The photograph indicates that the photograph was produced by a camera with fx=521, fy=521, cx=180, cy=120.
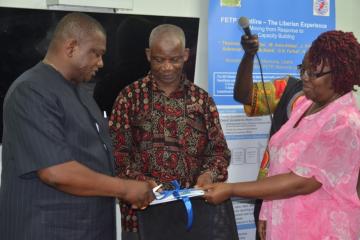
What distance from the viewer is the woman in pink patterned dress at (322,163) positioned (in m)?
2.03

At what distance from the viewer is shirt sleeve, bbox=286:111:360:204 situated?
2.01 meters

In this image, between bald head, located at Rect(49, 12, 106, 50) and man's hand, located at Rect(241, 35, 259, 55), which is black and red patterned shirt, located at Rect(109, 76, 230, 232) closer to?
man's hand, located at Rect(241, 35, 259, 55)

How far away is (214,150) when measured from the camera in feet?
8.84

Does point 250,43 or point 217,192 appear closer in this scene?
point 217,192

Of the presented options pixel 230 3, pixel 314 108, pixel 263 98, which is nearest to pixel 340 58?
pixel 314 108

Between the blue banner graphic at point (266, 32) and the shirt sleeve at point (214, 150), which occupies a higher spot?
the blue banner graphic at point (266, 32)

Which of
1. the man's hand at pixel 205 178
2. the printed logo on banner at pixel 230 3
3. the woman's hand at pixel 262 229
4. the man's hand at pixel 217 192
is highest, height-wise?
the printed logo on banner at pixel 230 3

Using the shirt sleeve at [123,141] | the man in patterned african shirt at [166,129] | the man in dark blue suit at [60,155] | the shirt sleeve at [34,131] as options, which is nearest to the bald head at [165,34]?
the man in patterned african shirt at [166,129]

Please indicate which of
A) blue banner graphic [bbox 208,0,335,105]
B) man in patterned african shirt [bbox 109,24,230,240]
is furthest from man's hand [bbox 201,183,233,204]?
blue banner graphic [bbox 208,0,335,105]

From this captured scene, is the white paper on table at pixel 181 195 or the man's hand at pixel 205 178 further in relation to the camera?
the man's hand at pixel 205 178

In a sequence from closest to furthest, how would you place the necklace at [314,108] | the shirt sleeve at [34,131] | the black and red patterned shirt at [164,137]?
the shirt sleeve at [34,131] → the necklace at [314,108] → the black and red patterned shirt at [164,137]

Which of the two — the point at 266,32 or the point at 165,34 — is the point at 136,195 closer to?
the point at 165,34

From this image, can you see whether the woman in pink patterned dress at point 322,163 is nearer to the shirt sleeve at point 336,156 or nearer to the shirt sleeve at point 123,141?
the shirt sleeve at point 336,156

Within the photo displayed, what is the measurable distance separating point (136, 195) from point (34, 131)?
480 mm
